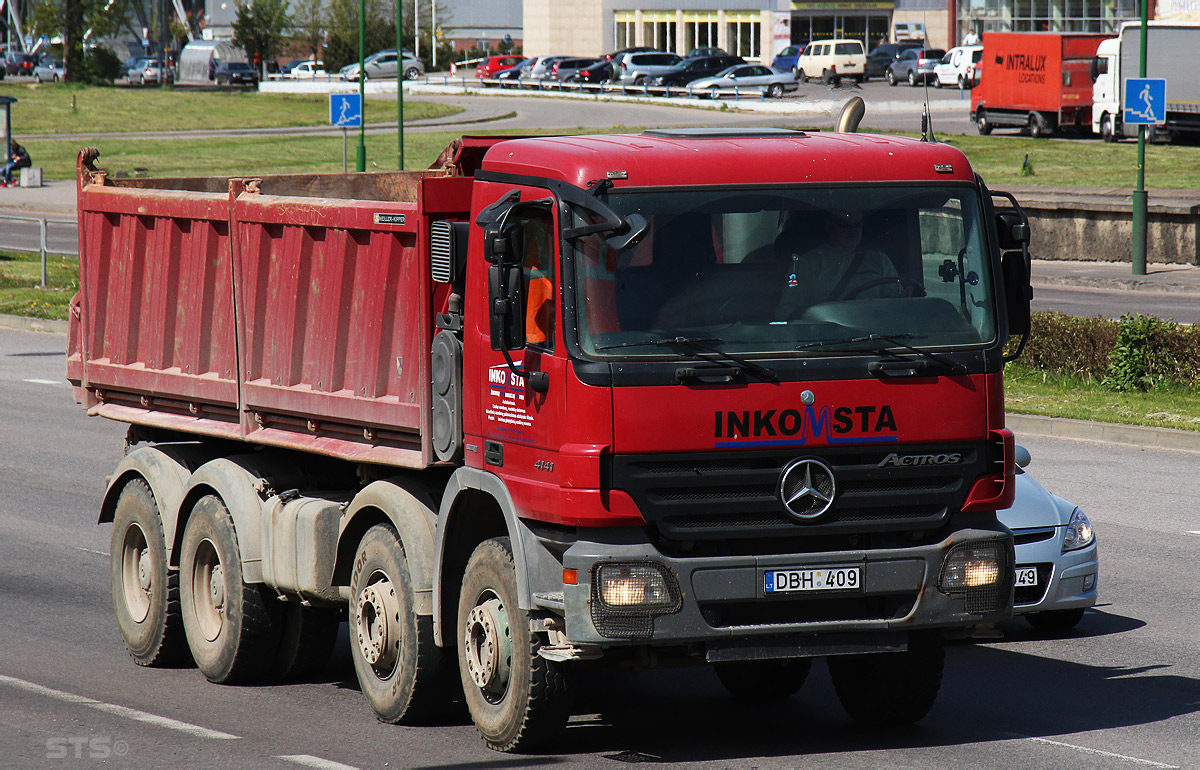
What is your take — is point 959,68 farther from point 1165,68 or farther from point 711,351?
point 711,351

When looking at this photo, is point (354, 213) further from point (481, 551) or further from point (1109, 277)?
point (1109, 277)

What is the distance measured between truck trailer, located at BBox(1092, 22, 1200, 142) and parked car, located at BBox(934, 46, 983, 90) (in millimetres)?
22312

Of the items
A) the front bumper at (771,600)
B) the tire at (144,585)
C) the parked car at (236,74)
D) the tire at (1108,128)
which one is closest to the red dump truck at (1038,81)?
the tire at (1108,128)

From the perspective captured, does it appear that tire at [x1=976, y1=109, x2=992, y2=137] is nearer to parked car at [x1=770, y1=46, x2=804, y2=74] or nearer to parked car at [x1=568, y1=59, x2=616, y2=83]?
parked car at [x1=770, y1=46, x2=804, y2=74]

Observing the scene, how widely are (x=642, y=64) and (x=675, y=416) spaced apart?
77532 millimetres

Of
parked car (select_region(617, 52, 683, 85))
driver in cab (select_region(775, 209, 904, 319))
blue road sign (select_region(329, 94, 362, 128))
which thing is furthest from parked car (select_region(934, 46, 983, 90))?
driver in cab (select_region(775, 209, 904, 319))

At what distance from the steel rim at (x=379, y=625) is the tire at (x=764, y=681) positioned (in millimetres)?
1654

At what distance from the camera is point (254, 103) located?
271ft

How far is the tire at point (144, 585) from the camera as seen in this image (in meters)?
9.55

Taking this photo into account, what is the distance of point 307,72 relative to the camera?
323 feet

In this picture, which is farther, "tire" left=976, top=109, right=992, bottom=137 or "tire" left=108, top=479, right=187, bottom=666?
"tire" left=976, top=109, right=992, bottom=137

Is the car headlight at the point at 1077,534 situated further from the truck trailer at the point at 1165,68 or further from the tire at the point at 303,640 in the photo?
the truck trailer at the point at 1165,68

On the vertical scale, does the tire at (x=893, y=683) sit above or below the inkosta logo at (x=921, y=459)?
below

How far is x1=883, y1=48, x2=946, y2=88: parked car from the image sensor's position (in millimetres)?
78625
